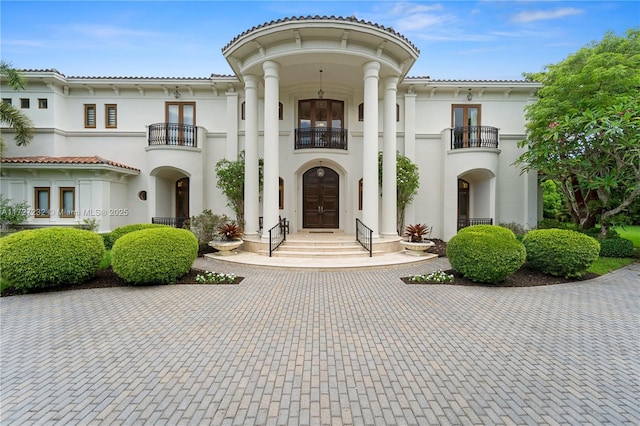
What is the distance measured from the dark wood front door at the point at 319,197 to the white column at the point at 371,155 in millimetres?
3664

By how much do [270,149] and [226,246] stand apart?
13.6ft

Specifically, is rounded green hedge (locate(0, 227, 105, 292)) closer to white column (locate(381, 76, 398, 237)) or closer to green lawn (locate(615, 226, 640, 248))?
white column (locate(381, 76, 398, 237))

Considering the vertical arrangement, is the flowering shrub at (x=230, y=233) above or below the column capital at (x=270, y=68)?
below

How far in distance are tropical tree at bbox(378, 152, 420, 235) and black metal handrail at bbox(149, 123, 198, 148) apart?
940 cm

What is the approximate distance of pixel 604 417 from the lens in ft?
9.04

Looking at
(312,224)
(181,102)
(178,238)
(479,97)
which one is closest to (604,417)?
(178,238)

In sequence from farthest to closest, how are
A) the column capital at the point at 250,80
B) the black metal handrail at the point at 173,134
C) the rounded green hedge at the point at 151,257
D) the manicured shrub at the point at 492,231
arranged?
1. the black metal handrail at the point at 173,134
2. the column capital at the point at 250,80
3. the manicured shrub at the point at 492,231
4. the rounded green hedge at the point at 151,257

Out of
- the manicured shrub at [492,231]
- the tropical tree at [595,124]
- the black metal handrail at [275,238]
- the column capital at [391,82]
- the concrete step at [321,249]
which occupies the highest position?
the column capital at [391,82]

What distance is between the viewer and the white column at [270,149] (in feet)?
36.0

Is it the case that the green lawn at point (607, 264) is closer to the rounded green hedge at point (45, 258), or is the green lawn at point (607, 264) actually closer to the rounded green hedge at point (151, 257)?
the rounded green hedge at point (151, 257)

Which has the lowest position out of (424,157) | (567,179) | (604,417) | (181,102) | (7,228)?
(604,417)

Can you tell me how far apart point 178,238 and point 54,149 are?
1188 centimetres

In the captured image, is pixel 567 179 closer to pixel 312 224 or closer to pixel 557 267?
pixel 557 267

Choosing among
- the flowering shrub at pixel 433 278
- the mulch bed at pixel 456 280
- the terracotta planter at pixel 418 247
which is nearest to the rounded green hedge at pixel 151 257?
the mulch bed at pixel 456 280
